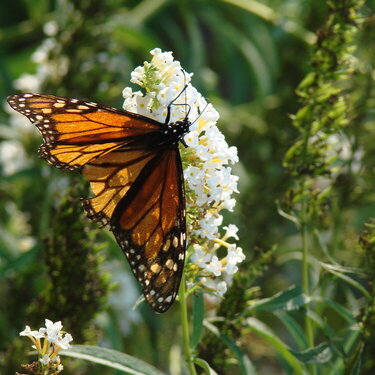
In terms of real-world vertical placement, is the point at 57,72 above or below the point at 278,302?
above

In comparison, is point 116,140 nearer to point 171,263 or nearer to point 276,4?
point 171,263

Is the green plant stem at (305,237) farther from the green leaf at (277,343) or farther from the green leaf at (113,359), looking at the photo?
the green leaf at (113,359)

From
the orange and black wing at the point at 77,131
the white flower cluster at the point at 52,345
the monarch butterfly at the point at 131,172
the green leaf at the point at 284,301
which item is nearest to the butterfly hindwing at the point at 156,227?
the monarch butterfly at the point at 131,172

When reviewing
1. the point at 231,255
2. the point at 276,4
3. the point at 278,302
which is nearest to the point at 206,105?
the point at 231,255

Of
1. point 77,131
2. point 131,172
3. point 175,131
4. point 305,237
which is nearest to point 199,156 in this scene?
point 175,131

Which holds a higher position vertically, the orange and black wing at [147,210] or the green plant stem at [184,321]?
the orange and black wing at [147,210]

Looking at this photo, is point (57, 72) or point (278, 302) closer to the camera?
point (278, 302)

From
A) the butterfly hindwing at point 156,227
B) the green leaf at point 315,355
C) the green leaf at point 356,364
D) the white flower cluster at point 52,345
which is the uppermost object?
the butterfly hindwing at point 156,227

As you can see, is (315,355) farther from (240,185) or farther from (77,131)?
(240,185)
